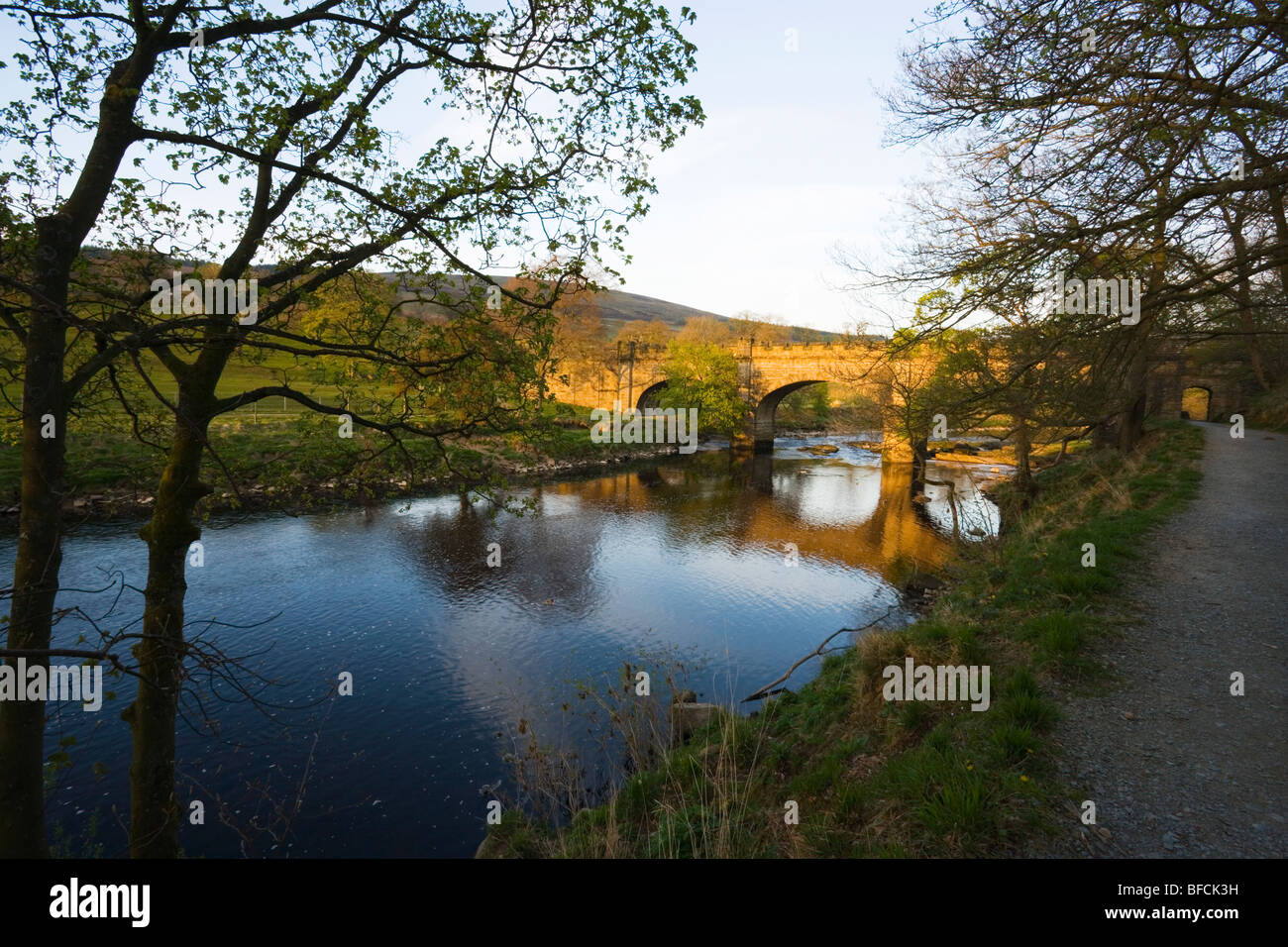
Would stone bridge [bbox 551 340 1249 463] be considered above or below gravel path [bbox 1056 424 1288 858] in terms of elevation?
above

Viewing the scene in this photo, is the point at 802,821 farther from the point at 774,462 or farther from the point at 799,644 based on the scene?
the point at 774,462

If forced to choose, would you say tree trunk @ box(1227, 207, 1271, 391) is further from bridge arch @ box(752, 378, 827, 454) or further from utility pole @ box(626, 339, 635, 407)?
utility pole @ box(626, 339, 635, 407)

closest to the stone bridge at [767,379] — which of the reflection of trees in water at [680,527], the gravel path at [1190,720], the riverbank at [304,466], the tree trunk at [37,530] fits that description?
the riverbank at [304,466]

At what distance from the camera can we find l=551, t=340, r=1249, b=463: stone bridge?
121ft

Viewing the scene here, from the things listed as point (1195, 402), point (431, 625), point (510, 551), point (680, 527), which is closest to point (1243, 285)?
point (431, 625)

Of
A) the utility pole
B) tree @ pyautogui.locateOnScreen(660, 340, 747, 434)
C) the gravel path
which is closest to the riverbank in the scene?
tree @ pyautogui.locateOnScreen(660, 340, 747, 434)

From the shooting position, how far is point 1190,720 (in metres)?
4.75

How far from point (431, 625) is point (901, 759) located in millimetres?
10410

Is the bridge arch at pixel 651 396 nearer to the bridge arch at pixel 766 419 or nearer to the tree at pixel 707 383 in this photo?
the tree at pixel 707 383

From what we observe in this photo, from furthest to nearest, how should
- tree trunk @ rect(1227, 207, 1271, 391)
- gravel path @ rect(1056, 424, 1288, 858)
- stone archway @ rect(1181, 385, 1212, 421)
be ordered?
stone archway @ rect(1181, 385, 1212, 421)
tree trunk @ rect(1227, 207, 1271, 391)
gravel path @ rect(1056, 424, 1288, 858)

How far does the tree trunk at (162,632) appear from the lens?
5.16 meters

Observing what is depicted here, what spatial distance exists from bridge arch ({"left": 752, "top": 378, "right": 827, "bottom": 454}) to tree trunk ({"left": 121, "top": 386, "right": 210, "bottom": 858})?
41738 mm

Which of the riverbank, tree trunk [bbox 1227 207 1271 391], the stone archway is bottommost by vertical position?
the riverbank

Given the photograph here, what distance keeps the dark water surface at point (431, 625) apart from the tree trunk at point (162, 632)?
2.09ft
